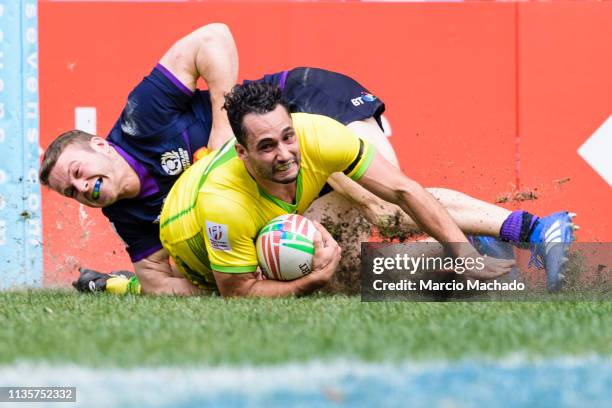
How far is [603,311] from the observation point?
4.18 metres

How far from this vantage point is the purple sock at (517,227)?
5.57 metres

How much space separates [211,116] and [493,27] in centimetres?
218

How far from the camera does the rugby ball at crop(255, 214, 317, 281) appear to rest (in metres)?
4.96

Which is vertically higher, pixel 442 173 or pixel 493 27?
pixel 493 27

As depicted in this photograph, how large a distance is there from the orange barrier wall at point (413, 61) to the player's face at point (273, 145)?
2.17 metres

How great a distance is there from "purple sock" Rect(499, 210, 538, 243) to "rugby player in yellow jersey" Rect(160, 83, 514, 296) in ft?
1.82

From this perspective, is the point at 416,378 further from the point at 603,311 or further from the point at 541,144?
the point at 541,144

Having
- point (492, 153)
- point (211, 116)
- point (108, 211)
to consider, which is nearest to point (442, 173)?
point (492, 153)

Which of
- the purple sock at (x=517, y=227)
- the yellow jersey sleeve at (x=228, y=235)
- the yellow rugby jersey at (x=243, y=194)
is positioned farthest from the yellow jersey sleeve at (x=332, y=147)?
the purple sock at (x=517, y=227)

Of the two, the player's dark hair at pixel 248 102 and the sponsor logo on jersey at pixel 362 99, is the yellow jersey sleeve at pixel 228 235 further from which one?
the sponsor logo on jersey at pixel 362 99

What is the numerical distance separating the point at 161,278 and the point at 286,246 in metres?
1.20

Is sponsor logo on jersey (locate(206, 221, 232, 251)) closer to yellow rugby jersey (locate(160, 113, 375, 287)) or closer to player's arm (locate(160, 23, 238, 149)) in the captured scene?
yellow rugby jersey (locate(160, 113, 375, 287))

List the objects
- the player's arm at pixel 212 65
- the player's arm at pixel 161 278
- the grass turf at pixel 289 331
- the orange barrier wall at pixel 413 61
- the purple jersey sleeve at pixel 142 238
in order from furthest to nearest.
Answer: the orange barrier wall at pixel 413 61
the purple jersey sleeve at pixel 142 238
the player's arm at pixel 212 65
the player's arm at pixel 161 278
the grass turf at pixel 289 331

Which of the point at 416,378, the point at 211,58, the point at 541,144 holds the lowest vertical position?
the point at 416,378
